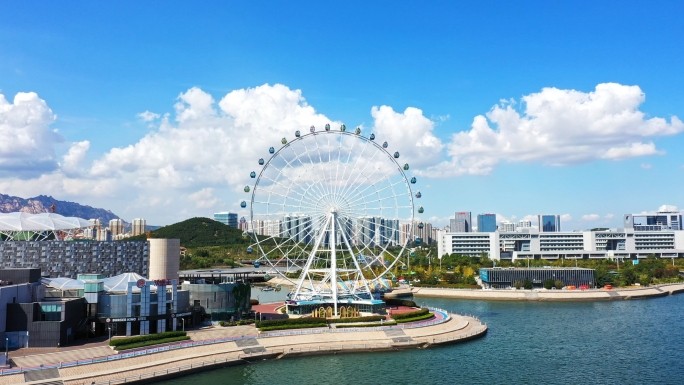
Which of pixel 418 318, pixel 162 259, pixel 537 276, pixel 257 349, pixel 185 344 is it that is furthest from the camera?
pixel 537 276

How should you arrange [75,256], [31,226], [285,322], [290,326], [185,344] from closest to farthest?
[185,344]
[290,326]
[285,322]
[75,256]
[31,226]

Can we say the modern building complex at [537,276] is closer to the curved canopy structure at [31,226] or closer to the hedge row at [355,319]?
the hedge row at [355,319]

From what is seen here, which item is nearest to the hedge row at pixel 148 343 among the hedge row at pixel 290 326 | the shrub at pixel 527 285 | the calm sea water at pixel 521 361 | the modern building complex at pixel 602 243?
the calm sea water at pixel 521 361

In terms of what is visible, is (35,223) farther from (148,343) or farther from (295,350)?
(295,350)

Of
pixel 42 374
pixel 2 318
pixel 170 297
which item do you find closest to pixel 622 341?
pixel 170 297

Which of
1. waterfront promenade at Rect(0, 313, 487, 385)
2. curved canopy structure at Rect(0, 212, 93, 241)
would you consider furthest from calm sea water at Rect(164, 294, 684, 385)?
curved canopy structure at Rect(0, 212, 93, 241)

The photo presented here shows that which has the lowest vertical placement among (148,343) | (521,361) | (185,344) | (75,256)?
(521,361)

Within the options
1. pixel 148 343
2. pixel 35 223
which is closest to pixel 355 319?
pixel 148 343

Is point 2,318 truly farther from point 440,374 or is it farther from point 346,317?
point 440,374
